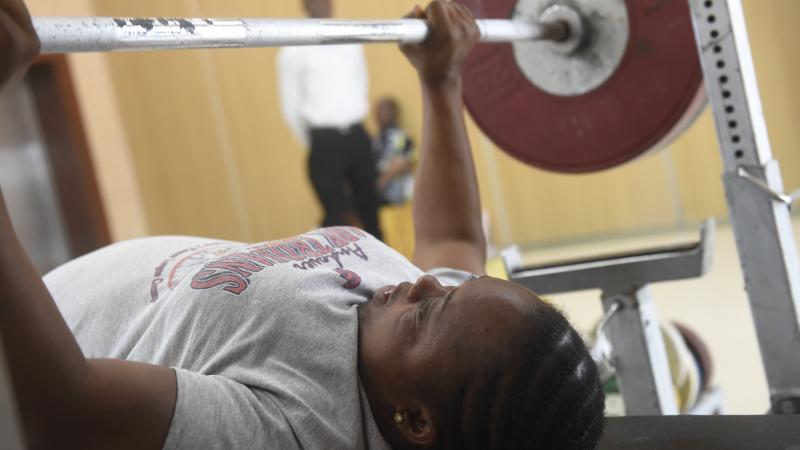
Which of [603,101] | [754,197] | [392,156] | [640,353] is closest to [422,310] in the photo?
[754,197]

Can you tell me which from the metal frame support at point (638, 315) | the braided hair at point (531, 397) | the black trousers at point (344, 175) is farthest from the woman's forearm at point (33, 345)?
the black trousers at point (344, 175)

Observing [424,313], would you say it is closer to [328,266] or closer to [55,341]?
[328,266]

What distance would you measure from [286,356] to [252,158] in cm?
588

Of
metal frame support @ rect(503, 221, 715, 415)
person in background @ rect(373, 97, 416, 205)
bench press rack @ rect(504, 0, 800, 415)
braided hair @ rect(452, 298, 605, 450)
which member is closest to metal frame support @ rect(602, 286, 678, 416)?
metal frame support @ rect(503, 221, 715, 415)

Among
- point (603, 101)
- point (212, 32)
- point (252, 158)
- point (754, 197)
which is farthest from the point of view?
point (252, 158)

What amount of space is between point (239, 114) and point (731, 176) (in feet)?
18.3

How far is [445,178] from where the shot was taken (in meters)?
1.47

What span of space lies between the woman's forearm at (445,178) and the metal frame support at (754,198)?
41 centimetres

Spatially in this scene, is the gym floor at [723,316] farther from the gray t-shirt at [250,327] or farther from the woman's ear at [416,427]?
the woman's ear at [416,427]

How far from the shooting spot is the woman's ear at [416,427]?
0.93 meters

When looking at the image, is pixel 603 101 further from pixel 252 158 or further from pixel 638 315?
pixel 252 158

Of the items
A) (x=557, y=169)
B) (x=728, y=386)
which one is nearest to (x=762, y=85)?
(x=728, y=386)

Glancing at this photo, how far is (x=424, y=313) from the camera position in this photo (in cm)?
95

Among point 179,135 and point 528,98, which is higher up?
point 179,135
